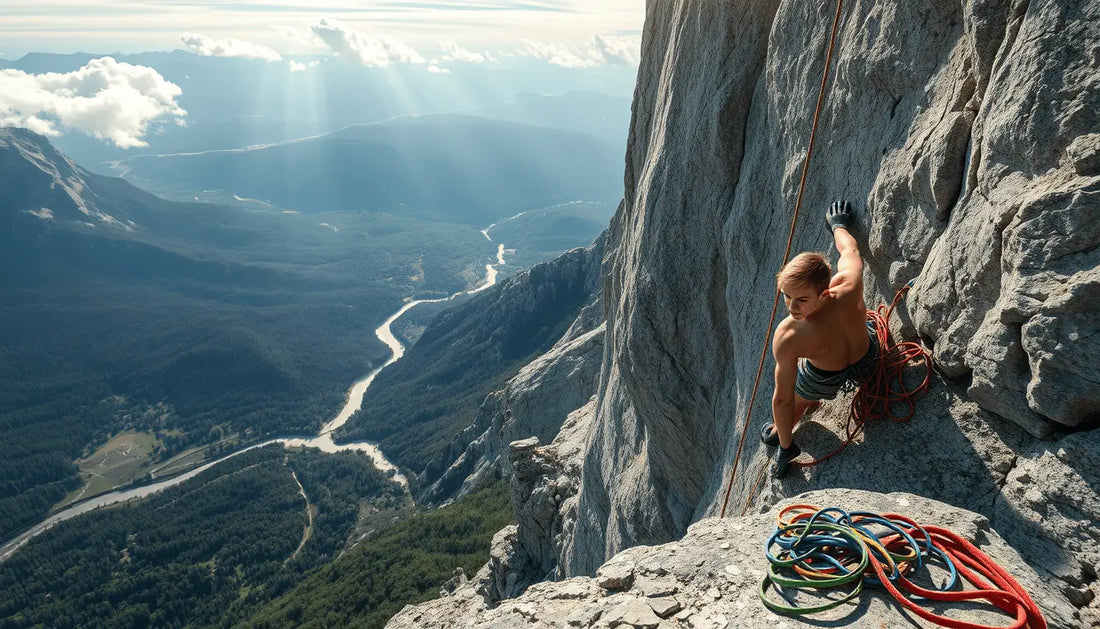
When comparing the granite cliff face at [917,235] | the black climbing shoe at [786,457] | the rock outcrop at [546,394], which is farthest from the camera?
the rock outcrop at [546,394]

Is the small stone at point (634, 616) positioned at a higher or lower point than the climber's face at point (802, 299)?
lower

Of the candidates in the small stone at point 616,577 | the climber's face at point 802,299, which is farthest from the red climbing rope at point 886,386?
the small stone at point 616,577

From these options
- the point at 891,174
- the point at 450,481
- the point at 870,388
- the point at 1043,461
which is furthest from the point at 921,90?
the point at 450,481

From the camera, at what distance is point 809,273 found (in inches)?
275

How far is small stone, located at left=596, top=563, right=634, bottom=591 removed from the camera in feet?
25.3

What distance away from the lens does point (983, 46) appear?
22.4 feet

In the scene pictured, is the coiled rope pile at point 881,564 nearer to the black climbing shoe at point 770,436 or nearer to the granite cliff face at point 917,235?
the granite cliff face at point 917,235

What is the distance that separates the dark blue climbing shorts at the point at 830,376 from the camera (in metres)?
7.96

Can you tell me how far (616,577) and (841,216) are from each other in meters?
6.17

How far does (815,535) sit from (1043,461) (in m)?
2.32

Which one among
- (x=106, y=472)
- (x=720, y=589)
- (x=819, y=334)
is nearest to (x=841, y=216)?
(x=819, y=334)

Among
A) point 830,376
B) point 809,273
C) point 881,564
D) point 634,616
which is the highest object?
point 809,273

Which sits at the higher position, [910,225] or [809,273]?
[910,225]

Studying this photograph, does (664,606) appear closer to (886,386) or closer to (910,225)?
(886,386)
